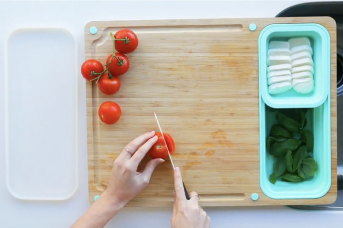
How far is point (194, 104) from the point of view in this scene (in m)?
1.11

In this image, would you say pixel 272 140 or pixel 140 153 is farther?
pixel 272 140

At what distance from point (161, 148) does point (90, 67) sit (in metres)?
0.33

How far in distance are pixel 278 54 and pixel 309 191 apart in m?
0.46

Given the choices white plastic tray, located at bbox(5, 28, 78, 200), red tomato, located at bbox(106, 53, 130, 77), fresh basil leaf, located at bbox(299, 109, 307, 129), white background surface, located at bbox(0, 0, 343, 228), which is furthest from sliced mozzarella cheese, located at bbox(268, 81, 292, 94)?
white plastic tray, located at bbox(5, 28, 78, 200)

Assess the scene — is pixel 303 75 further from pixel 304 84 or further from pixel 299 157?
pixel 299 157

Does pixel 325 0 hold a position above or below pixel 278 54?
above

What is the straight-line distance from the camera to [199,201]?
112 cm

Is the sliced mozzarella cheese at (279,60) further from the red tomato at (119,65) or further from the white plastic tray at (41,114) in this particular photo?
the white plastic tray at (41,114)

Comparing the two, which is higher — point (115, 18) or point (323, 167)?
point (115, 18)

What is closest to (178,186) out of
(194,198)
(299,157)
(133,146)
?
(194,198)

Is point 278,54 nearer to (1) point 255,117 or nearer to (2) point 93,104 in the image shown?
(1) point 255,117

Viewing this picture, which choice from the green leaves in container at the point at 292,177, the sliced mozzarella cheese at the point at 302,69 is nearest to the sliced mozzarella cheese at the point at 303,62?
the sliced mozzarella cheese at the point at 302,69

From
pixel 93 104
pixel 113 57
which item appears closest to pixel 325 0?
pixel 113 57

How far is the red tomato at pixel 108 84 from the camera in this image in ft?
3.46
